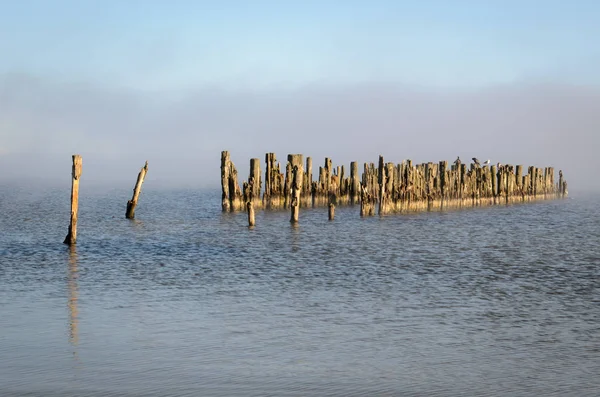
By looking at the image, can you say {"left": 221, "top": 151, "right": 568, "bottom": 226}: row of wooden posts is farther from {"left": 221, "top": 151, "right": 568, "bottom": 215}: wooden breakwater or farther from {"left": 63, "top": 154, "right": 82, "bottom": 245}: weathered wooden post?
{"left": 63, "top": 154, "right": 82, "bottom": 245}: weathered wooden post

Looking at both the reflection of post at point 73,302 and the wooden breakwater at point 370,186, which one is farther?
the wooden breakwater at point 370,186

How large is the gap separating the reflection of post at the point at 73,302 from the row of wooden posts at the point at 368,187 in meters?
10.5

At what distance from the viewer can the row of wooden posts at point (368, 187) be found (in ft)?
103

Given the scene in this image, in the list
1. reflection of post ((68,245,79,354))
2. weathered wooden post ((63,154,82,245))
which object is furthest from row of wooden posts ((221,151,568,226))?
reflection of post ((68,245,79,354))

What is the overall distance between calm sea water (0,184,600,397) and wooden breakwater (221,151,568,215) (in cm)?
932

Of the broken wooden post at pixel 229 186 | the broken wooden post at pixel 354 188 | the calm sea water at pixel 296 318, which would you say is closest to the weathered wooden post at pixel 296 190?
the broken wooden post at pixel 229 186

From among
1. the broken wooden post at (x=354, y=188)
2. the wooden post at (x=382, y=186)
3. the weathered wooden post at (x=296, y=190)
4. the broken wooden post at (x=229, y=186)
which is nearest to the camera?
the weathered wooden post at (x=296, y=190)

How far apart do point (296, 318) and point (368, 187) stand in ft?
85.2

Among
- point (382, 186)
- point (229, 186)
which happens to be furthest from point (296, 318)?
point (229, 186)

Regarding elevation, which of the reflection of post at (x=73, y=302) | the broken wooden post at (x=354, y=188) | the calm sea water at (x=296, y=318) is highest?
the broken wooden post at (x=354, y=188)

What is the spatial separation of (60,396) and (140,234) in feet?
56.8

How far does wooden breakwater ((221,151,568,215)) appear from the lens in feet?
104

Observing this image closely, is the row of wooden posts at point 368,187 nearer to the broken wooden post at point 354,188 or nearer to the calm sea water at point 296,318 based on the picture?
the broken wooden post at point 354,188

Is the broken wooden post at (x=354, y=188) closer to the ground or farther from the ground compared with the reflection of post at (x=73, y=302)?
farther from the ground
